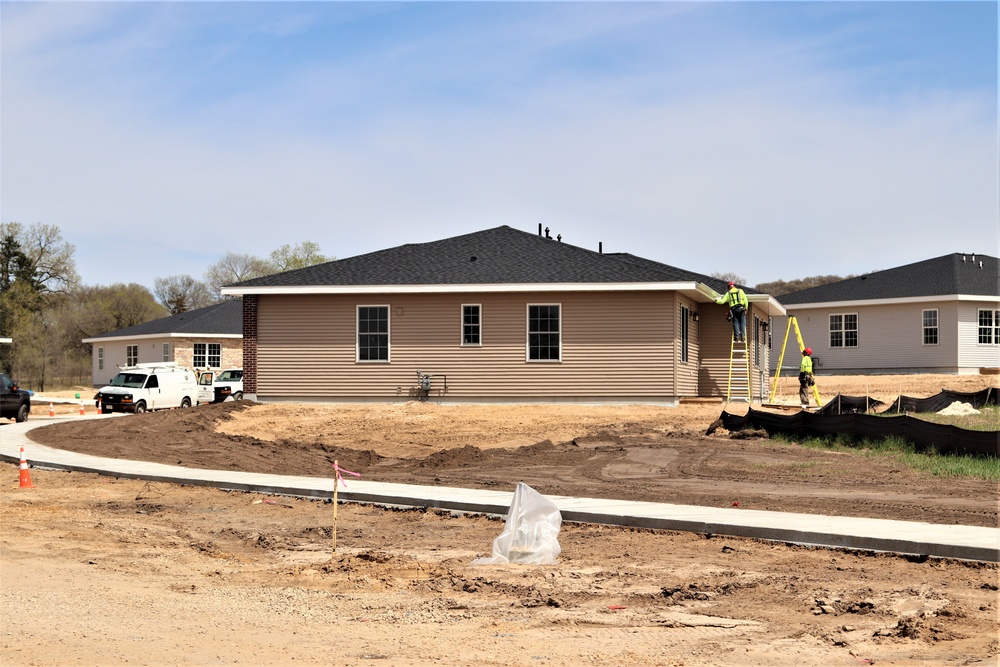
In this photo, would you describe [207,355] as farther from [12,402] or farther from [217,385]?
[12,402]

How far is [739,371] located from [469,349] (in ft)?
28.7

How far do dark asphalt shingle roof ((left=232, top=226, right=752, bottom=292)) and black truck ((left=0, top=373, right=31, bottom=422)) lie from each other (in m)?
8.99

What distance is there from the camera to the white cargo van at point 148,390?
37.6 m

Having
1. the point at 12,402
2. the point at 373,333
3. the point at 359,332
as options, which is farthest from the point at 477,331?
the point at 12,402

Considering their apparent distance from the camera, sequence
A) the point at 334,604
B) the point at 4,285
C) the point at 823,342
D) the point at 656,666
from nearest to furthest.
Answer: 1. the point at 656,666
2. the point at 334,604
3. the point at 823,342
4. the point at 4,285

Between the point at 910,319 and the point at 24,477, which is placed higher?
the point at 910,319

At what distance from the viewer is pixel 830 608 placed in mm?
8195

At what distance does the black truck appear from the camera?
1298 inches

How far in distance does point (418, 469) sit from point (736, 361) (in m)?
15.3

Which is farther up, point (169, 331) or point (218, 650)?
point (169, 331)

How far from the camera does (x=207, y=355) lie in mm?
53656

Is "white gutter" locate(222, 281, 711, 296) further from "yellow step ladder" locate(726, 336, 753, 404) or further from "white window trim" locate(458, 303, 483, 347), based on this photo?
"yellow step ladder" locate(726, 336, 753, 404)

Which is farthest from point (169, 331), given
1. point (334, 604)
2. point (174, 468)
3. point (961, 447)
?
point (334, 604)

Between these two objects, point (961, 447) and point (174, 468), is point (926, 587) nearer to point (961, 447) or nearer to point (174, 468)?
point (961, 447)
